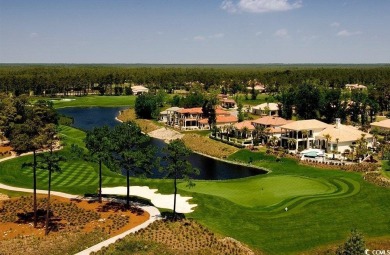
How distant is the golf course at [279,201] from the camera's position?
4709cm

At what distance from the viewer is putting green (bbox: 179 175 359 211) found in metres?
58.9

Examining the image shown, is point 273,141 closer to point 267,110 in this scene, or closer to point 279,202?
point 279,202

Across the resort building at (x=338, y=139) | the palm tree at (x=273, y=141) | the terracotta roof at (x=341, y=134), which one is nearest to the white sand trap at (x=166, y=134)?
the palm tree at (x=273, y=141)

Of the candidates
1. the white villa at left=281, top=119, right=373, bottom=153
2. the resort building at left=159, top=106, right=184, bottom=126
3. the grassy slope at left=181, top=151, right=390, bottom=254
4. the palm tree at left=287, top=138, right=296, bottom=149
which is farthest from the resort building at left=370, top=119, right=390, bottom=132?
the resort building at left=159, top=106, right=184, bottom=126

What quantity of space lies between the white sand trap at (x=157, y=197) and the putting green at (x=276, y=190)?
16.4 ft

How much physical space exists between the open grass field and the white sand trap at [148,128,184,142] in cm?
4126

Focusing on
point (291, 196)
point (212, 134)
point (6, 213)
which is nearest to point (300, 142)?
point (212, 134)

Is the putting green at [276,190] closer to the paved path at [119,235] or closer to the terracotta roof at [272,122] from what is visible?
the paved path at [119,235]

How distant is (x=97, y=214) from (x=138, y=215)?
15.2ft

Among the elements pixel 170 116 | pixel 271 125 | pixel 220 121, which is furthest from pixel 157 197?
pixel 170 116

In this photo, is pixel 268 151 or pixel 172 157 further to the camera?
pixel 268 151

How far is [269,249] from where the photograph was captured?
144ft

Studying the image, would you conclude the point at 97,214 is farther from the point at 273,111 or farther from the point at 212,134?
the point at 273,111

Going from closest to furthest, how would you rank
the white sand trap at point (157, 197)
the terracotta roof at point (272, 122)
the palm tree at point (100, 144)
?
the palm tree at point (100, 144) → the white sand trap at point (157, 197) → the terracotta roof at point (272, 122)
